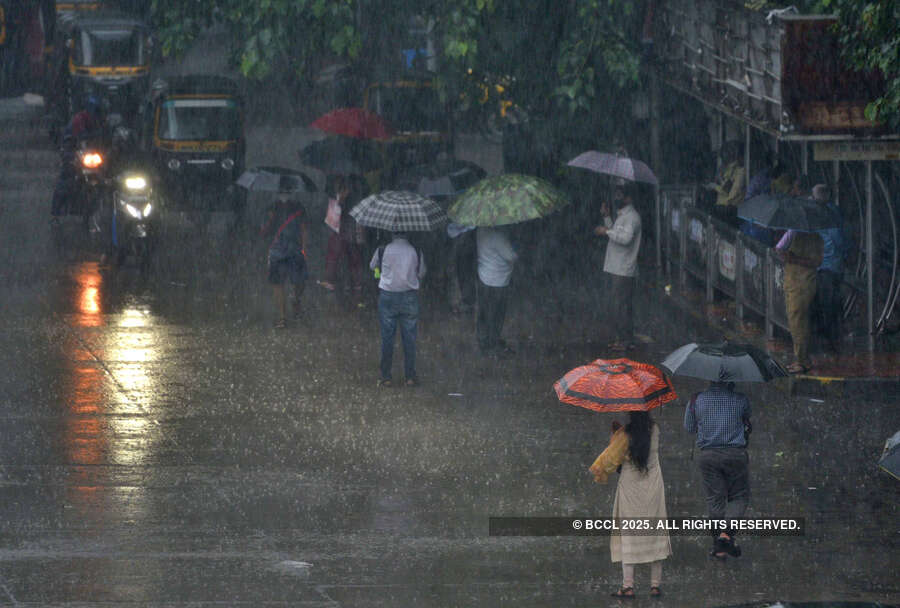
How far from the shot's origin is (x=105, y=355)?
1528 centimetres

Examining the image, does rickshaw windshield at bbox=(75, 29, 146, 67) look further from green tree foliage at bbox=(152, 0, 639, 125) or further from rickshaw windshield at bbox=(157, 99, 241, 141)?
green tree foliage at bbox=(152, 0, 639, 125)

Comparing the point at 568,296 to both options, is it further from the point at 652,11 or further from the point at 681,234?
the point at 652,11

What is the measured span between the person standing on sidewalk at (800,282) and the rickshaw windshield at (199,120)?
14026mm

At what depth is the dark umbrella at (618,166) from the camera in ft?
54.2

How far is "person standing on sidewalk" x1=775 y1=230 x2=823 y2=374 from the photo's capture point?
14023 mm

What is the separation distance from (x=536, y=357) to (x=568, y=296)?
3.45 m

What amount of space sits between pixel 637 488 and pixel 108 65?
1049 inches

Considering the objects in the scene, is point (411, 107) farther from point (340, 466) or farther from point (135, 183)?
point (340, 466)

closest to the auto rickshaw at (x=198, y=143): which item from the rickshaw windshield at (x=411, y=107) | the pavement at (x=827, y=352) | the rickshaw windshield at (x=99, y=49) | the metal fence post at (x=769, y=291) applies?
the rickshaw windshield at (x=411, y=107)

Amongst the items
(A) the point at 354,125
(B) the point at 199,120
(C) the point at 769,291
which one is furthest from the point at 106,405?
(B) the point at 199,120

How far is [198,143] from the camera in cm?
2561

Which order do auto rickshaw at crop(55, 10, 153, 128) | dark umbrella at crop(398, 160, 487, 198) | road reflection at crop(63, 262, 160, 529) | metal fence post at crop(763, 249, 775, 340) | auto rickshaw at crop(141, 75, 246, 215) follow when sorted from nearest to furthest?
1. road reflection at crop(63, 262, 160, 529)
2. metal fence post at crop(763, 249, 775, 340)
3. dark umbrella at crop(398, 160, 487, 198)
4. auto rickshaw at crop(141, 75, 246, 215)
5. auto rickshaw at crop(55, 10, 153, 128)

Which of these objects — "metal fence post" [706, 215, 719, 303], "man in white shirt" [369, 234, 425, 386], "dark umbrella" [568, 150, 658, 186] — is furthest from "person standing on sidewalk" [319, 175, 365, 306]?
"metal fence post" [706, 215, 719, 303]

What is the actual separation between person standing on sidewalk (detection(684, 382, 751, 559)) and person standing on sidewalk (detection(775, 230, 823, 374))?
15.7ft
